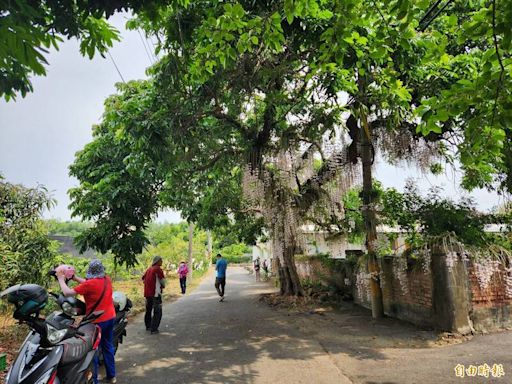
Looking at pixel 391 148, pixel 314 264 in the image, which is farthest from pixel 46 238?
pixel 314 264

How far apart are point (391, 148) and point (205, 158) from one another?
4.90 metres

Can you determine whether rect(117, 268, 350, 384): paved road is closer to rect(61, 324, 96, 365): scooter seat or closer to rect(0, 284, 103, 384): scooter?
rect(61, 324, 96, 365): scooter seat

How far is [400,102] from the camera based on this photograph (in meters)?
6.77

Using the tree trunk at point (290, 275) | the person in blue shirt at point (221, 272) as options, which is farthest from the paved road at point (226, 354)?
the person in blue shirt at point (221, 272)

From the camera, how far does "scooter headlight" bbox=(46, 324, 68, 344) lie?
3.35 meters

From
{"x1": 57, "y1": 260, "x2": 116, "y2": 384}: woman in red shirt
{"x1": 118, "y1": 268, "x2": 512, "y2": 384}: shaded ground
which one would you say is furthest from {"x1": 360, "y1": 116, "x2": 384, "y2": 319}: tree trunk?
{"x1": 57, "y1": 260, "x2": 116, "y2": 384}: woman in red shirt

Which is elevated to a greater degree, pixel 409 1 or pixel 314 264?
pixel 409 1

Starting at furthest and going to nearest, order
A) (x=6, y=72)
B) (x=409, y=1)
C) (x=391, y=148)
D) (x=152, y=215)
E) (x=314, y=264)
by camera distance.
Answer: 1. (x=314, y=264)
2. (x=152, y=215)
3. (x=391, y=148)
4. (x=409, y=1)
5. (x=6, y=72)

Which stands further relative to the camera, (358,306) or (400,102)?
(358,306)

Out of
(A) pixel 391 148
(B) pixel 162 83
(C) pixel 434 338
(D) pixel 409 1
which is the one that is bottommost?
(C) pixel 434 338

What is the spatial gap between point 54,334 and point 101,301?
4.08 ft

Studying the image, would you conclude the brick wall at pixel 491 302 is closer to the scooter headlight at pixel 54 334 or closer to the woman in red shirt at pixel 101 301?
the woman in red shirt at pixel 101 301

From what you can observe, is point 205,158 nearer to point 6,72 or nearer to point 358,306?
point 358,306

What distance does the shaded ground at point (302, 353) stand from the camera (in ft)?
17.0
